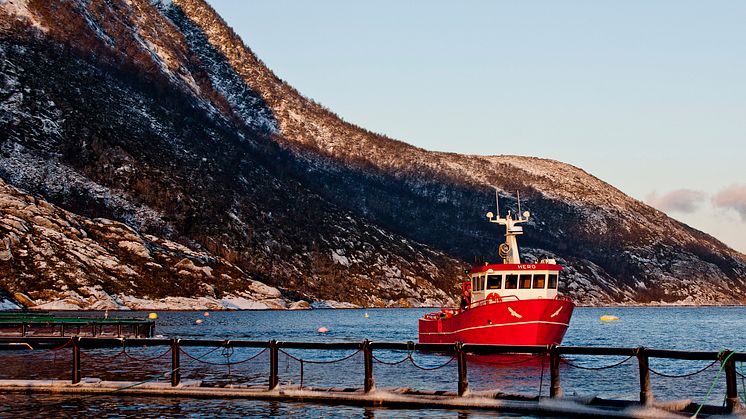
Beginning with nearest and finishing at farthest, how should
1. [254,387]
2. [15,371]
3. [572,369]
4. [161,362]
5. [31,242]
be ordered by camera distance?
[254,387], [15,371], [161,362], [572,369], [31,242]

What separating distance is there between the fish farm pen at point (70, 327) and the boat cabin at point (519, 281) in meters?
30.1

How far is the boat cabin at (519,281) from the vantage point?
63844 mm

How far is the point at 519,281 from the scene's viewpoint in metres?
64.1

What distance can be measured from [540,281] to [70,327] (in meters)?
39.3

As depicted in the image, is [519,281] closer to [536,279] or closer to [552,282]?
[536,279]

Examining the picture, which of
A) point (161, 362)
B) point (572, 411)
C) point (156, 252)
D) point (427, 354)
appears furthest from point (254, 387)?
point (156, 252)

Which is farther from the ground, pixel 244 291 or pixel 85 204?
pixel 85 204

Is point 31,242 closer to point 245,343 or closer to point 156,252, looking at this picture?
point 156,252

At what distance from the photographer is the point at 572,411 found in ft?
89.9

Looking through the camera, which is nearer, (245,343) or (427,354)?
(245,343)

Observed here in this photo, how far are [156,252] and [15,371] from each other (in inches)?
5631

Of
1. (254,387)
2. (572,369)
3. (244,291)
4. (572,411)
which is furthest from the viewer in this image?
(244,291)

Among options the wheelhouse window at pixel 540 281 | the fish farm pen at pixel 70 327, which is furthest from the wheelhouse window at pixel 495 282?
the fish farm pen at pixel 70 327

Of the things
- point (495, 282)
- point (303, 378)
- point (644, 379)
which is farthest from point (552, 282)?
point (644, 379)
